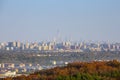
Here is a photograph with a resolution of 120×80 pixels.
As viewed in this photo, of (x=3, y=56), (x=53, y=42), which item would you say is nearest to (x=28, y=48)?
(x=53, y=42)

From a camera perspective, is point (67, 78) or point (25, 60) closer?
point (67, 78)

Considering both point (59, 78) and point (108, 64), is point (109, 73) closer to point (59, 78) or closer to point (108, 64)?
point (59, 78)

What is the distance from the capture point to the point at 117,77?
63.1 feet

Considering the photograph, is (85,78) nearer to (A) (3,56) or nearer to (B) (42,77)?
(B) (42,77)

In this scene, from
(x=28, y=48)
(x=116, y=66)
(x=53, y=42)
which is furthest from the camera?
(x=53, y=42)

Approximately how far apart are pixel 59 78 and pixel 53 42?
97.0m

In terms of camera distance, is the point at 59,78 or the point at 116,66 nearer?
the point at 59,78

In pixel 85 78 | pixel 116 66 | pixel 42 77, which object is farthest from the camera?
pixel 116 66

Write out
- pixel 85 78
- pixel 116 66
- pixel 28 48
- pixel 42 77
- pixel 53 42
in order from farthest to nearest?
pixel 53 42 → pixel 28 48 → pixel 116 66 → pixel 42 77 → pixel 85 78

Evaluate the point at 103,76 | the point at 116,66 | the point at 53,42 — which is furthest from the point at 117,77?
the point at 53,42

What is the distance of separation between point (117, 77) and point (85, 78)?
4.32ft

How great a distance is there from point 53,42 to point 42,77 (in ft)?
314

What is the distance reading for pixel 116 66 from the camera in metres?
22.9

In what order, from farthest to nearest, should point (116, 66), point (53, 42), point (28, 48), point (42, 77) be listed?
point (53, 42)
point (28, 48)
point (116, 66)
point (42, 77)
